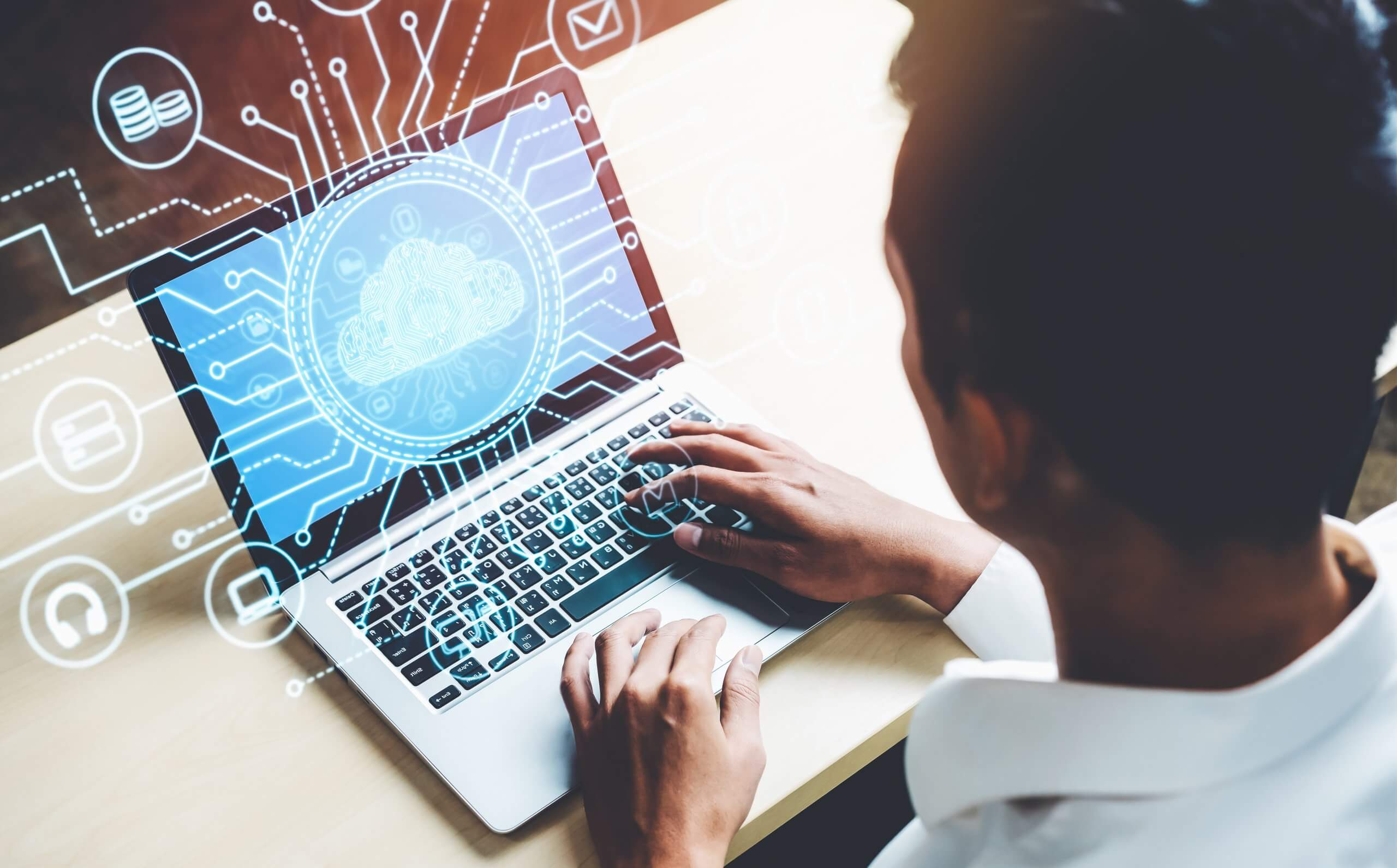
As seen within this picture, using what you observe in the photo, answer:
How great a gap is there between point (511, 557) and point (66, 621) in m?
0.30

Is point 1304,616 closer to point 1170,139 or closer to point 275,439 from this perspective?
point 1170,139

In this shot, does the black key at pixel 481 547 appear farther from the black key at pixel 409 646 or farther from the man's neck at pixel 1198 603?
the man's neck at pixel 1198 603

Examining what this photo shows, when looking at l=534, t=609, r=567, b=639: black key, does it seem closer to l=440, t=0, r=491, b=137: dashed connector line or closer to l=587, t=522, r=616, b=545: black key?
l=587, t=522, r=616, b=545: black key

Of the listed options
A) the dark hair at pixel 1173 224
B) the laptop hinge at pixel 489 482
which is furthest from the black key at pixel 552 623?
the dark hair at pixel 1173 224

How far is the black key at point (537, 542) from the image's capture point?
2.40 ft

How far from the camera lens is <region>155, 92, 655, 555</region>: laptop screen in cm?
69

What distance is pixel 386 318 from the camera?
711 mm

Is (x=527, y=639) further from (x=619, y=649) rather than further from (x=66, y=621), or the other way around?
(x=66, y=621)

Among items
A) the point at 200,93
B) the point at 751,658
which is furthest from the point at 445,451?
the point at 200,93

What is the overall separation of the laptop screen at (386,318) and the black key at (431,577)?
7 cm

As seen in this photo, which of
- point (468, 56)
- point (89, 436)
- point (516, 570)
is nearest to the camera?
point (516, 570)

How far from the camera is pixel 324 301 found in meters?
0.70

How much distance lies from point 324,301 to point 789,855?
2.37ft

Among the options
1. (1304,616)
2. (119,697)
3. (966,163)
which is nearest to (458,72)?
(119,697)
